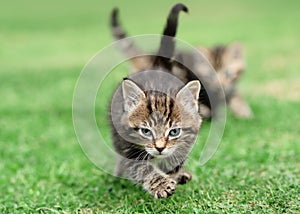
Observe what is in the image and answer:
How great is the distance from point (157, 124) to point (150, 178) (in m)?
0.54

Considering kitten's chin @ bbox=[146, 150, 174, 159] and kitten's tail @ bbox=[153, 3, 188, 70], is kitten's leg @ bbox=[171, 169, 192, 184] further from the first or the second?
kitten's tail @ bbox=[153, 3, 188, 70]

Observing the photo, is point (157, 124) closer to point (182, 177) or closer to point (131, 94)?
point (131, 94)

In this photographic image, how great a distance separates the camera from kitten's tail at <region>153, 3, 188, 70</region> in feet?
15.3

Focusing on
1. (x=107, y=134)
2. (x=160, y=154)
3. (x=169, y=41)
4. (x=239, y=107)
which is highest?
(x=169, y=41)

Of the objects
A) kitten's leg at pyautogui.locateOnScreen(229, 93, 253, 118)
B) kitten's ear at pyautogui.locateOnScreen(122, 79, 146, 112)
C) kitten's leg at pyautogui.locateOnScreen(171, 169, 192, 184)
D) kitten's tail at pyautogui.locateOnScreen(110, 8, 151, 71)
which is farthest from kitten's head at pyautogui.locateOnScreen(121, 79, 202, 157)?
kitten's leg at pyautogui.locateOnScreen(229, 93, 253, 118)

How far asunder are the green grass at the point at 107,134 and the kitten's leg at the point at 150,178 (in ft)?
0.50

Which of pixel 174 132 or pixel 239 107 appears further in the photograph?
pixel 239 107

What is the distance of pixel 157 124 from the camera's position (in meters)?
4.31

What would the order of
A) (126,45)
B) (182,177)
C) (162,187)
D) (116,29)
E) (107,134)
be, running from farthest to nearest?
(107,134) → (126,45) → (116,29) → (182,177) → (162,187)

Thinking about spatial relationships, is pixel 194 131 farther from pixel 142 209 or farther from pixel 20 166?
pixel 20 166

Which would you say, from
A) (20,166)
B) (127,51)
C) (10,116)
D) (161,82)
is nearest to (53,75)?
(10,116)

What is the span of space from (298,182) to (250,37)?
42.0ft

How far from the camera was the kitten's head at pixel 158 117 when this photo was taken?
170 inches

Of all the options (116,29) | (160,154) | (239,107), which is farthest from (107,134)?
(160,154)
